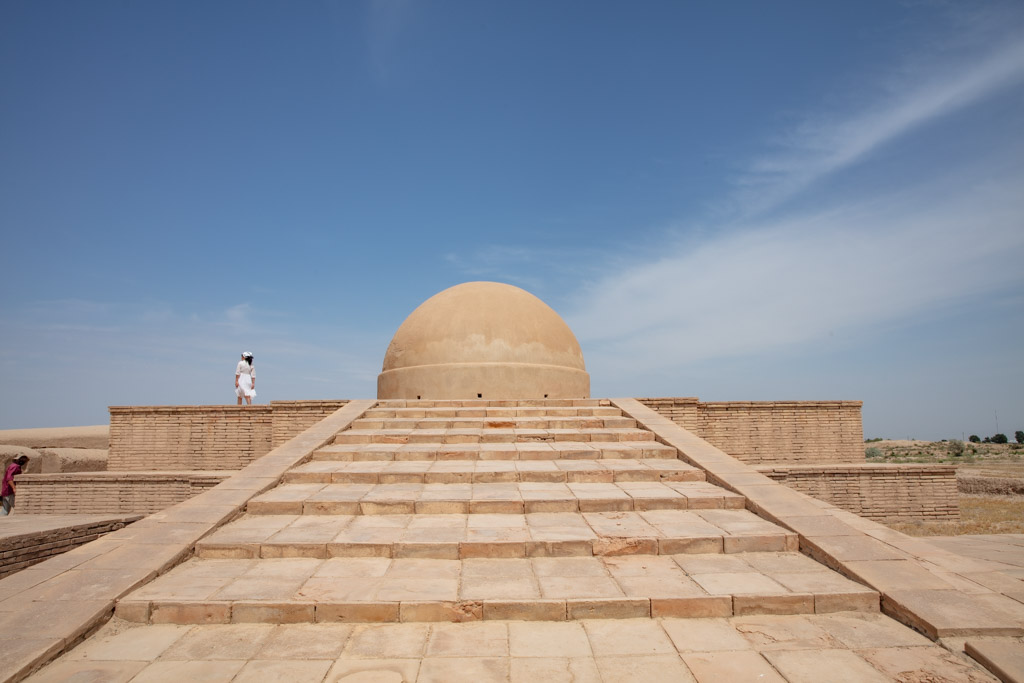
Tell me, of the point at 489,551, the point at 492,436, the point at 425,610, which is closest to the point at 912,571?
the point at 489,551

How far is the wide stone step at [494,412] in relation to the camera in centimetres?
836

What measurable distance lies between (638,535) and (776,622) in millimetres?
1133

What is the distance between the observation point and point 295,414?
1072 cm

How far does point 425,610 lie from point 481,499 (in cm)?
168

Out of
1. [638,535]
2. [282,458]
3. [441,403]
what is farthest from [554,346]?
[638,535]

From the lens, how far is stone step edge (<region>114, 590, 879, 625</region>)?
3277mm

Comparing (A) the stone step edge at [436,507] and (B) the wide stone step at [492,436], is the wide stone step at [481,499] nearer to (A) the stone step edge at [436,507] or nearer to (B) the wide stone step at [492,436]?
(A) the stone step edge at [436,507]

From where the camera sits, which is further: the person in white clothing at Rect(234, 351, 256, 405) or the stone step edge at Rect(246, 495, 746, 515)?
the person in white clothing at Rect(234, 351, 256, 405)

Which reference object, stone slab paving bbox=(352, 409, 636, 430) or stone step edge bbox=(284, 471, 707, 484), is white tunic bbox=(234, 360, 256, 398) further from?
stone step edge bbox=(284, 471, 707, 484)

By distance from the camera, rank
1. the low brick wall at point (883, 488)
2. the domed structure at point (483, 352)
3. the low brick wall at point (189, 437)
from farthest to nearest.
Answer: the domed structure at point (483, 352) < the low brick wall at point (189, 437) < the low brick wall at point (883, 488)

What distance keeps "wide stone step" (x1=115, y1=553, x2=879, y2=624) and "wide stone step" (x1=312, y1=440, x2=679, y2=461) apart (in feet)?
8.07

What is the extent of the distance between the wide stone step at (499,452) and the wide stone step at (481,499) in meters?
1.02

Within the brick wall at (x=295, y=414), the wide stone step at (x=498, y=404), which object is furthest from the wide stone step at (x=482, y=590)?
the brick wall at (x=295, y=414)

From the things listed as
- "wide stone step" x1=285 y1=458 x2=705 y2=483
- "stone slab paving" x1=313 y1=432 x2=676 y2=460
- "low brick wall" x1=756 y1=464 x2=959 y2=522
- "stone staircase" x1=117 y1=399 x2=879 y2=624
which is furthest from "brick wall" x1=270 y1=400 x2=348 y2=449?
"low brick wall" x1=756 y1=464 x2=959 y2=522
